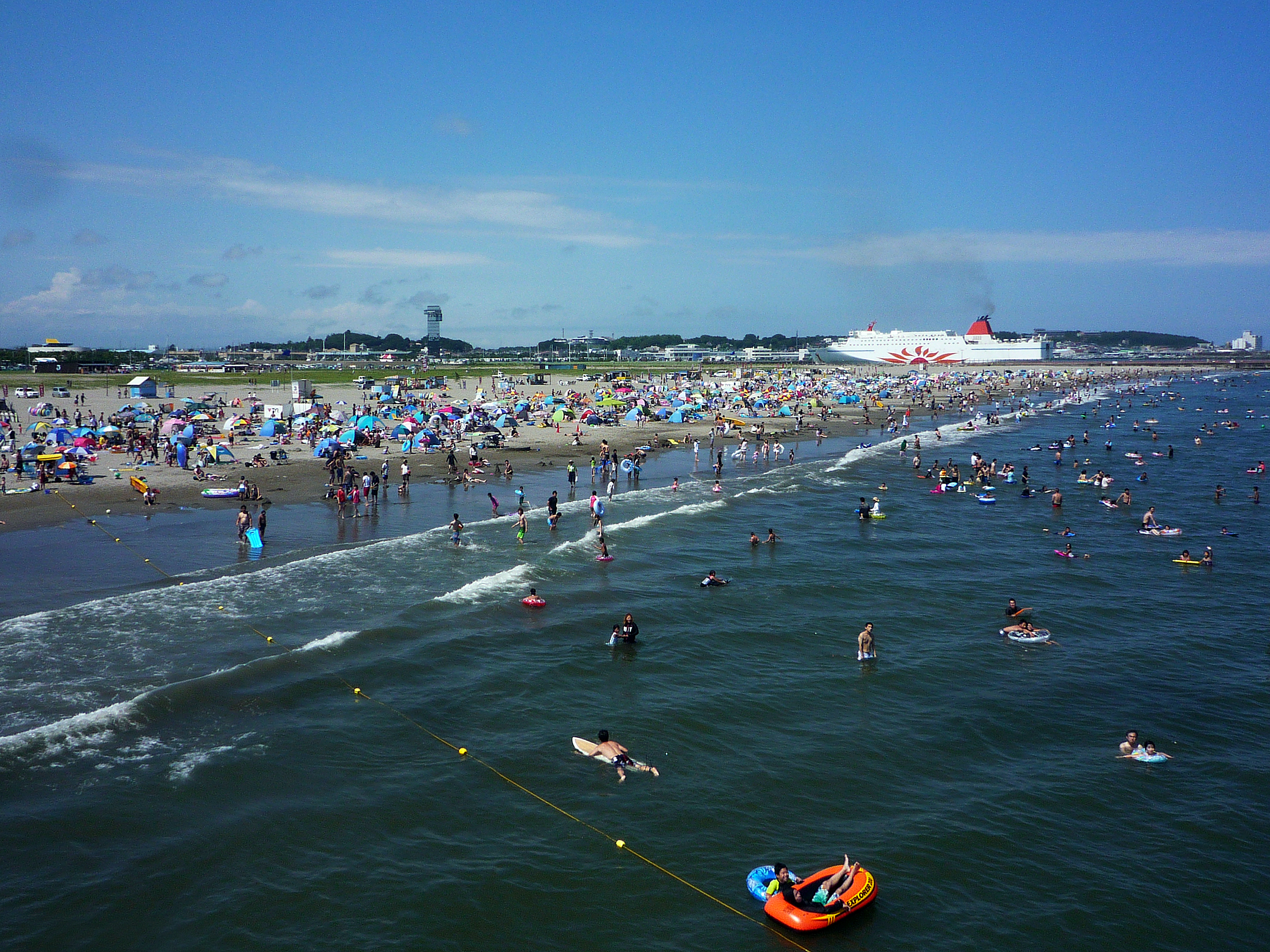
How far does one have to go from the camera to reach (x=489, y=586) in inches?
1018

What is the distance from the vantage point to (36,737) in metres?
15.5

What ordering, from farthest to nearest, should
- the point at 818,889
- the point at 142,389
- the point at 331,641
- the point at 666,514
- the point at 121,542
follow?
the point at 142,389
the point at 666,514
the point at 121,542
the point at 331,641
the point at 818,889

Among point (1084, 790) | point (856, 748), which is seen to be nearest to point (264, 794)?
point (856, 748)

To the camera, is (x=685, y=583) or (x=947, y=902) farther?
(x=685, y=583)

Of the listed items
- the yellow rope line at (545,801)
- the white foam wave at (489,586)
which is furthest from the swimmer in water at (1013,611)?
the yellow rope line at (545,801)

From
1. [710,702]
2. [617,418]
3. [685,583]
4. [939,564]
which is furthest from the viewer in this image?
[617,418]

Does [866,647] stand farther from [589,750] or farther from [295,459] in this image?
[295,459]

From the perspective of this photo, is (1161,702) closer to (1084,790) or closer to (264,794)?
(1084,790)

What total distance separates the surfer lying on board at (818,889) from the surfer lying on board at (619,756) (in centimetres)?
389

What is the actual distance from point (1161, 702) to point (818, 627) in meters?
8.12

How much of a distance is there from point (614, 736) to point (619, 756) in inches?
52.5

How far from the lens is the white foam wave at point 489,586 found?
24.6 meters

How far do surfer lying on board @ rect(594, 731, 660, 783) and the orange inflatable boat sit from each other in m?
3.98

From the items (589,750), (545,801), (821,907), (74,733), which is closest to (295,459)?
(74,733)
